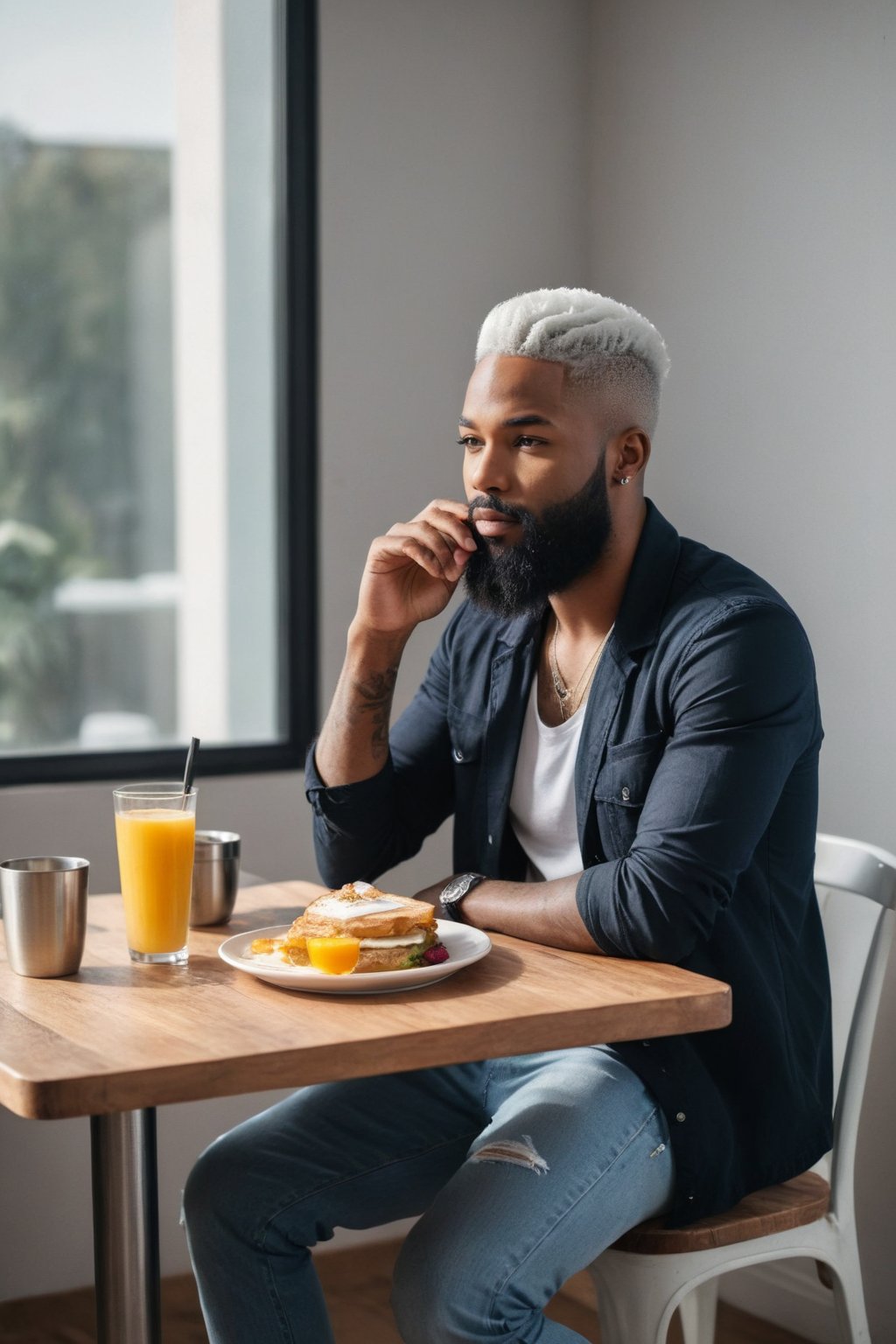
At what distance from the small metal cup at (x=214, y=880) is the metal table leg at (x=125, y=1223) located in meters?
0.28

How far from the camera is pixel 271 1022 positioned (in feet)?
4.05

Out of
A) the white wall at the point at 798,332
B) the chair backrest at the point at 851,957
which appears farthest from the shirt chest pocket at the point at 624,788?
the white wall at the point at 798,332

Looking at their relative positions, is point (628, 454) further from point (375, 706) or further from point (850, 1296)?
point (850, 1296)

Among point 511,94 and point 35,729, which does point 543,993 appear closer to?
point 35,729

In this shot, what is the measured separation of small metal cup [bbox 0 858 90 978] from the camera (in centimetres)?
141

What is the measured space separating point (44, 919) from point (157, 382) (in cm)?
168

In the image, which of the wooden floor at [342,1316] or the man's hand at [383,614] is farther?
the wooden floor at [342,1316]

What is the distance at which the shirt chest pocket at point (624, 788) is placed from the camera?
165 cm

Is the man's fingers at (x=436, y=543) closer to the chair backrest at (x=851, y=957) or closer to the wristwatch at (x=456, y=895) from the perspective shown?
the wristwatch at (x=456, y=895)

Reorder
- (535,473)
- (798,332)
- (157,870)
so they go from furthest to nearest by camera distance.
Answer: (798,332)
(535,473)
(157,870)

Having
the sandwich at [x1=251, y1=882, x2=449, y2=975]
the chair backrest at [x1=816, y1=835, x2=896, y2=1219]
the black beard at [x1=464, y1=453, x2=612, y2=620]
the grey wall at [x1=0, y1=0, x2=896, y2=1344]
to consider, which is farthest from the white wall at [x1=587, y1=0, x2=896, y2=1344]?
the sandwich at [x1=251, y1=882, x2=449, y2=975]

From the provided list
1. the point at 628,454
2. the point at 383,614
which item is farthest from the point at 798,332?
the point at 383,614

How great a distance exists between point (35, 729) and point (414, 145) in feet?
4.33

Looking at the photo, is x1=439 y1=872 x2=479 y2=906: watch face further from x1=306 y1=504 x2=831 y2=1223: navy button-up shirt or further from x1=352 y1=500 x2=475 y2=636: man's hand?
x1=352 y1=500 x2=475 y2=636: man's hand
